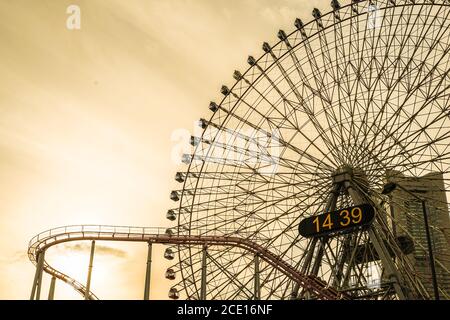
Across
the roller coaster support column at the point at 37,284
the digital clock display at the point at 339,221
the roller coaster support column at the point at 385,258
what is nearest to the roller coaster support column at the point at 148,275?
the roller coaster support column at the point at 37,284

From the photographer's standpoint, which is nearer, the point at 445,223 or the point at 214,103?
the point at 214,103

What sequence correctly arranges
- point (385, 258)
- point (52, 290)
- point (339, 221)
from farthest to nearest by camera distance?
point (52, 290), point (339, 221), point (385, 258)

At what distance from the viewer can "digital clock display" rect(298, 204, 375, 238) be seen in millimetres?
31516

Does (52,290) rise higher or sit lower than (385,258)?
lower

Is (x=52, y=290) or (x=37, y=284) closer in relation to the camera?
(x=37, y=284)

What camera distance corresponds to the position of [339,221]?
32281 mm

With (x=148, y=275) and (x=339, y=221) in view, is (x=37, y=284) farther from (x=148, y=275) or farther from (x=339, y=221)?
(x=339, y=221)

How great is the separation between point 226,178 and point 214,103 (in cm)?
522

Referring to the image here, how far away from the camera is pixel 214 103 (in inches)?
1620

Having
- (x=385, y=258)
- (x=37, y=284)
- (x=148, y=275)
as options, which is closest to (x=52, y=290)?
(x=37, y=284)

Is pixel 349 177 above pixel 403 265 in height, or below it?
above
